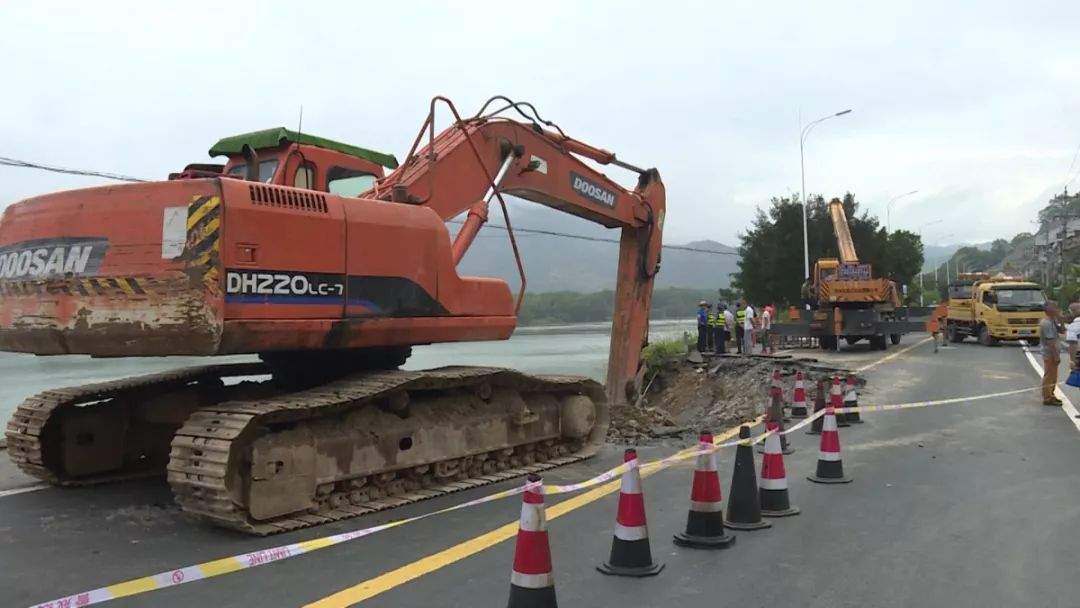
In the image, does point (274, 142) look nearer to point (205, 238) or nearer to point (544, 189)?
point (205, 238)

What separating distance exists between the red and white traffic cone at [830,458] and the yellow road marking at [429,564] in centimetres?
215

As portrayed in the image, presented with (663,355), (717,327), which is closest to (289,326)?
(663,355)

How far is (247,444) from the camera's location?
17.8 ft

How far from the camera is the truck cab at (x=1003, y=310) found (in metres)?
24.6

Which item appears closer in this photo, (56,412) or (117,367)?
(56,412)

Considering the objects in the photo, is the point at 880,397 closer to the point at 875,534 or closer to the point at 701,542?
the point at 875,534

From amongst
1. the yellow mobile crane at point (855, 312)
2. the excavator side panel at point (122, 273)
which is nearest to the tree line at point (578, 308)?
the yellow mobile crane at point (855, 312)

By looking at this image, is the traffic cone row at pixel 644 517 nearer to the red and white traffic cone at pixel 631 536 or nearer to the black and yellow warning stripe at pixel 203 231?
the red and white traffic cone at pixel 631 536

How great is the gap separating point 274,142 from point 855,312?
20594 mm

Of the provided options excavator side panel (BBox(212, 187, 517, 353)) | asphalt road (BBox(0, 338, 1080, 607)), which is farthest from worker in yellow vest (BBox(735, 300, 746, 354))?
excavator side panel (BBox(212, 187, 517, 353))

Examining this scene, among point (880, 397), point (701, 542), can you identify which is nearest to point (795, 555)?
point (701, 542)

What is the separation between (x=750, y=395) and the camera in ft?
52.5

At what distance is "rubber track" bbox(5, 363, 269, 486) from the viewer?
6.83m

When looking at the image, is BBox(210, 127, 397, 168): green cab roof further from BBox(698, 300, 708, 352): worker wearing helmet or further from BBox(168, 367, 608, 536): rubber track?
BBox(698, 300, 708, 352): worker wearing helmet
